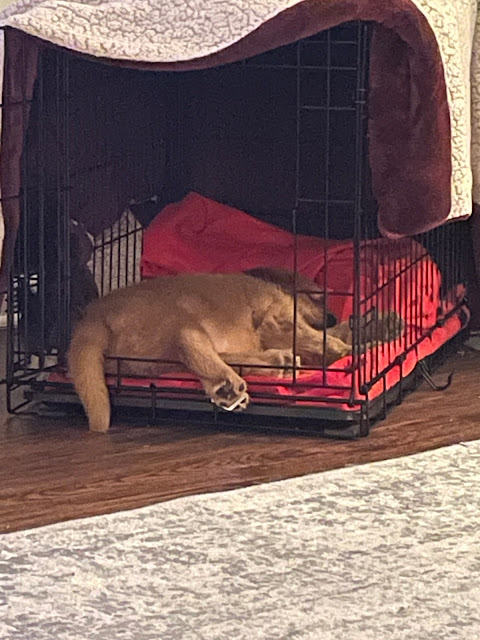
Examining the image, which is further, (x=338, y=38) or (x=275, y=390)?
(x=338, y=38)

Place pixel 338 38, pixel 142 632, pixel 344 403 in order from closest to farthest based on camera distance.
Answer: pixel 142 632, pixel 344 403, pixel 338 38

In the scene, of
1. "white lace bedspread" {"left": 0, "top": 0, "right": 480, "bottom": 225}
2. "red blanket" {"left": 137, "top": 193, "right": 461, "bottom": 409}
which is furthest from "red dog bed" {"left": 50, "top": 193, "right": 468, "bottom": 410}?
"white lace bedspread" {"left": 0, "top": 0, "right": 480, "bottom": 225}

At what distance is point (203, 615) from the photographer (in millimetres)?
1484

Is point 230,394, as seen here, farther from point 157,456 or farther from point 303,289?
point 303,289

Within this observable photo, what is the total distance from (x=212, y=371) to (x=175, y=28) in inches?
24.3

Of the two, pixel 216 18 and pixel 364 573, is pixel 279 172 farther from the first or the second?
pixel 364 573

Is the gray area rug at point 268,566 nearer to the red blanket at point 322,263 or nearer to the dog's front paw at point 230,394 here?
the dog's front paw at point 230,394

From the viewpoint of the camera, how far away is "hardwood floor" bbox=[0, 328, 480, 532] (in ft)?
6.36

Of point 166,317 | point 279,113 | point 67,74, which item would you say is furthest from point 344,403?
point 279,113

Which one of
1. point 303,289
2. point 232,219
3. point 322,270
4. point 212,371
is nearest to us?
point 212,371

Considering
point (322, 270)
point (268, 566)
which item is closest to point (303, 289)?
point (322, 270)

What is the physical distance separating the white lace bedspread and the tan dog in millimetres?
416

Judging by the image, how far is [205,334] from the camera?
234 centimetres

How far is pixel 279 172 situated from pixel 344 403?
965mm
